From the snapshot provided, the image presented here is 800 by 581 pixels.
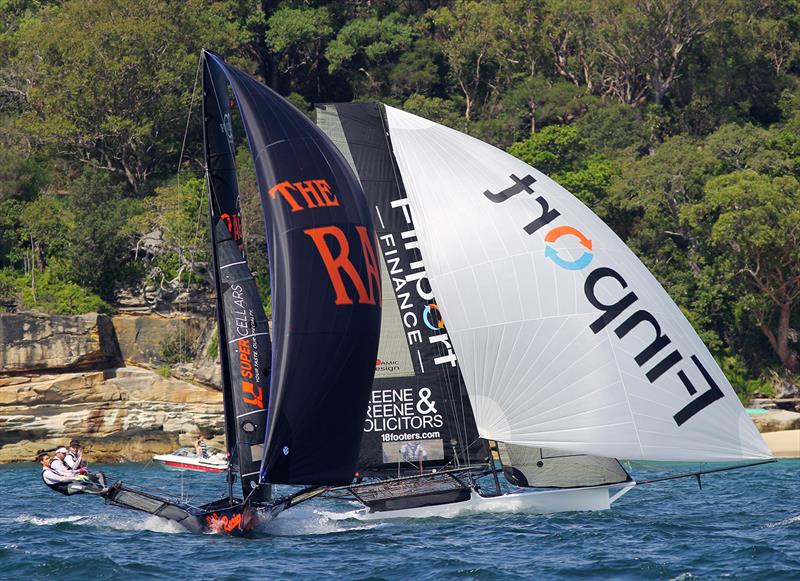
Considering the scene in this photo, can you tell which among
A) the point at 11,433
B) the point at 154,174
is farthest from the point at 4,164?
the point at 11,433

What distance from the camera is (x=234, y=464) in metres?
17.0

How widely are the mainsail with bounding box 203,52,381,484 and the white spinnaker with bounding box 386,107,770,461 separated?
2257mm

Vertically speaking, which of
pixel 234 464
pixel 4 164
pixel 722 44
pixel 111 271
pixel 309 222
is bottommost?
pixel 234 464

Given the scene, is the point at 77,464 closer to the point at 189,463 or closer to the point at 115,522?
the point at 115,522

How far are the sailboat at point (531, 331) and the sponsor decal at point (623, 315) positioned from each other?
0.8 inches

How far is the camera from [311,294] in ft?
50.9

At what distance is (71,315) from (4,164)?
28.2ft

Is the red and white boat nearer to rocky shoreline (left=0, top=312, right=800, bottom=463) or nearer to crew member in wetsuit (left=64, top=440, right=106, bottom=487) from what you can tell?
rocky shoreline (left=0, top=312, right=800, bottom=463)

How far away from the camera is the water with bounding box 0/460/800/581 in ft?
46.9

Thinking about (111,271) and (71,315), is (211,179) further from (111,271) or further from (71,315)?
(111,271)

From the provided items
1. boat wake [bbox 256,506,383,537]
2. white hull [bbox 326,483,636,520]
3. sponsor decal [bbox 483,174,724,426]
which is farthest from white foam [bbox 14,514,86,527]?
sponsor decal [bbox 483,174,724,426]

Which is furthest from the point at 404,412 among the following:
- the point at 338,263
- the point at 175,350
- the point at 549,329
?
the point at 175,350

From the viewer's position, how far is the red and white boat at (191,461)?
30.2 m

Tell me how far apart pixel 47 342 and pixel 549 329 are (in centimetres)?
1937
